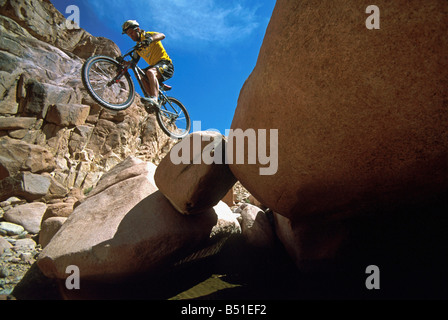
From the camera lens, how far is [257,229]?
2.98 metres

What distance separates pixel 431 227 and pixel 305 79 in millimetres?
1786

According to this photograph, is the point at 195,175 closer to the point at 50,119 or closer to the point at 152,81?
the point at 152,81

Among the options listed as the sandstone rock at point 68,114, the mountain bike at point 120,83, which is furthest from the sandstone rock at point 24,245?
the sandstone rock at point 68,114

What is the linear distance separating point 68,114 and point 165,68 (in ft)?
23.9

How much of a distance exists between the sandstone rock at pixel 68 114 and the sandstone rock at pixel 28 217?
5.04 meters

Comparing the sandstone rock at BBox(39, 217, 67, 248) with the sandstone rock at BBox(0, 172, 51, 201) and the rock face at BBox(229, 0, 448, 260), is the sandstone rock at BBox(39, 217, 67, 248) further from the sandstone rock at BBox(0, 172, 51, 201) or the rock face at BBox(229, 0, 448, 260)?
the sandstone rock at BBox(0, 172, 51, 201)

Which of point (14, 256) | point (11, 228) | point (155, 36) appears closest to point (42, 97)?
point (11, 228)

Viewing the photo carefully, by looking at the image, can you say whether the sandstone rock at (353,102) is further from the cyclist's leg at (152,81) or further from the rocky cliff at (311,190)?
the cyclist's leg at (152,81)

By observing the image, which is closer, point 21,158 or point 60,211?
point 60,211

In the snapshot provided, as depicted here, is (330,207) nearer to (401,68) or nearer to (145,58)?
(401,68)

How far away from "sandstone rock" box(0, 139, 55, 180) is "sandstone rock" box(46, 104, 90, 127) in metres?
1.61
